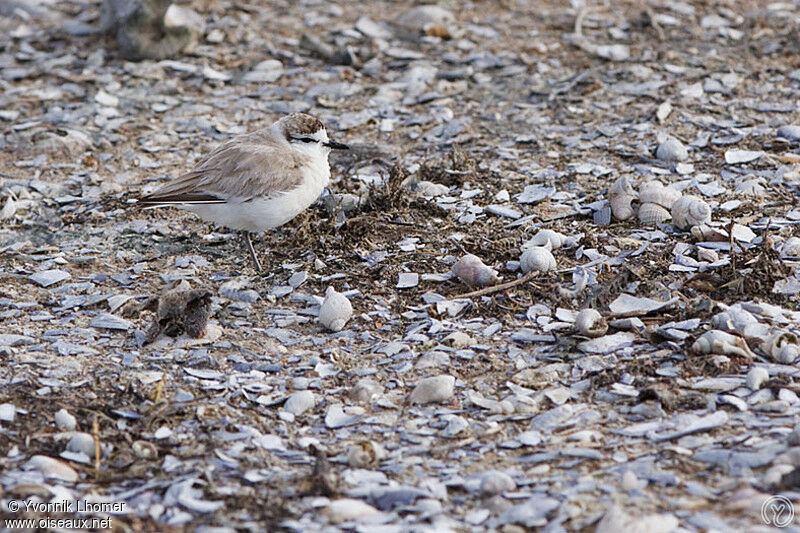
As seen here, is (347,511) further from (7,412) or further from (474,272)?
(474,272)

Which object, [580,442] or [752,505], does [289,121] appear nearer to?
[580,442]

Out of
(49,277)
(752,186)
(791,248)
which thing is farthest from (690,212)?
(49,277)

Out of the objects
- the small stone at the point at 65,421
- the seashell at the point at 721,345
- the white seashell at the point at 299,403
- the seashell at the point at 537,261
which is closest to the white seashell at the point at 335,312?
the white seashell at the point at 299,403

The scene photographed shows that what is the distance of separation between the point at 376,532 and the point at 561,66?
625 centimetres

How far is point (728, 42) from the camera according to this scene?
30.7ft

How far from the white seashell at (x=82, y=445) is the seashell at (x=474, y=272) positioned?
240 cm

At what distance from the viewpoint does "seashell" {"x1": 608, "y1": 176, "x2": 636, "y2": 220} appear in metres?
6.48

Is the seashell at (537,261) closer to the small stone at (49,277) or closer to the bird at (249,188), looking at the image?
the bird at (249,188)

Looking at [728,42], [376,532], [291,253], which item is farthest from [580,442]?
[728,42]

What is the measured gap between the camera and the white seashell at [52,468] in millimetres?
4117

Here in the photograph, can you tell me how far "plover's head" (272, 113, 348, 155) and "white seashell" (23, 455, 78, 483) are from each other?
2.98m

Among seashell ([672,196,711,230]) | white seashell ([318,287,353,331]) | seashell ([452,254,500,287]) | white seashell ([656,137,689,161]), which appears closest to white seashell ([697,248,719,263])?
seashell ([672,196,711,230])

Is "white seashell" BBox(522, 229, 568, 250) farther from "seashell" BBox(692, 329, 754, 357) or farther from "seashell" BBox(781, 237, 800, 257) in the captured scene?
"seashell" BBox(692, 329, 754, 357)

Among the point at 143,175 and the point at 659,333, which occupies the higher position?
the point at 659,333
